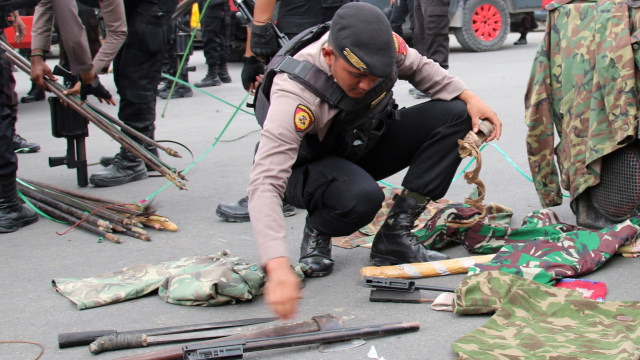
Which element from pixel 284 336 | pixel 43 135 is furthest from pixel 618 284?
pixel 43 135

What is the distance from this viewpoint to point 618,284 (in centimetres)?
291

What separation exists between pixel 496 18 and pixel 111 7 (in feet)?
25.8

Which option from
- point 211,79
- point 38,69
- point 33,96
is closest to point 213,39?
point 211,79

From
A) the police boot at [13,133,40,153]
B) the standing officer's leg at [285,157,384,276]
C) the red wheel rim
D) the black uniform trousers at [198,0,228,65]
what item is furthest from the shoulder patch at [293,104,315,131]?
the red wheel rim

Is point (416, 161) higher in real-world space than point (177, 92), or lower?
higher

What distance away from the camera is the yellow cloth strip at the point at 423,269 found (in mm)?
3033

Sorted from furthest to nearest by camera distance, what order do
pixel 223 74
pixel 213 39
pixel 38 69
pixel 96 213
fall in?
1. pixel 223 74
2. pixel 213 39
3. pixel 38 69
4. pixel 96 213

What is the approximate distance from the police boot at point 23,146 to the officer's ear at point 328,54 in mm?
4058

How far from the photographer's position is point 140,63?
4.84 m

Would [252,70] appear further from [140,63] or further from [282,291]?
[282,291]

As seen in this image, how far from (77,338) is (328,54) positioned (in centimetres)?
132

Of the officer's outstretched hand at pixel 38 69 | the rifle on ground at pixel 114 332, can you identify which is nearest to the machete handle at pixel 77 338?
the rifle on ground at pixel 114 332

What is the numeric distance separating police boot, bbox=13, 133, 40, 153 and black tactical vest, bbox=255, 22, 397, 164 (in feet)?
11.8

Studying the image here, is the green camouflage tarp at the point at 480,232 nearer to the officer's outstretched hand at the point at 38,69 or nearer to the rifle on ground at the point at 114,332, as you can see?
the rifle on ground at the point at 114,332
